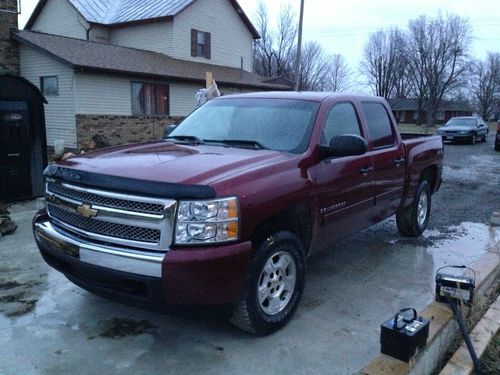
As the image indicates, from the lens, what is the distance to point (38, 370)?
3.08 m

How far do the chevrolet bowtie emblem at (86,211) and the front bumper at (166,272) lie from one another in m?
0.19

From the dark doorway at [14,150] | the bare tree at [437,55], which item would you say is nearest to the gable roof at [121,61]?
the dark doorway at [14,150]

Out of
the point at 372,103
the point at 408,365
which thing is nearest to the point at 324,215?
the point at 408,365

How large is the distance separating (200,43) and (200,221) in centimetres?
2243

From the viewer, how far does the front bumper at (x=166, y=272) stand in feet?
9.65

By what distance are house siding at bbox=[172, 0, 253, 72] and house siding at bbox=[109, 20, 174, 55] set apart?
16.1 inches

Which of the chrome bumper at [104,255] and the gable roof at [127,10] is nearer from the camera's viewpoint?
the chrome bumper at [104,255]

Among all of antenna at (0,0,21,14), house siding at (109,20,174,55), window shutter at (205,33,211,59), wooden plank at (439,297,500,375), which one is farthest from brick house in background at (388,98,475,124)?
wooden plank at (439,297,500,375)

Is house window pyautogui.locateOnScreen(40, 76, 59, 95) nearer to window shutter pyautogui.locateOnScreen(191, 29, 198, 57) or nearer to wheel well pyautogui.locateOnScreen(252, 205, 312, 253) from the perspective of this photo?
window shutter pyautogui.locateOnScreen(191, 29, 198, 57)

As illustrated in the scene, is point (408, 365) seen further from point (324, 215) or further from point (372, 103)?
point (372, 103)

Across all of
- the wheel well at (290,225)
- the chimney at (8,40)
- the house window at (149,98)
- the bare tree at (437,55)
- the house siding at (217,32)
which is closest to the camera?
the wheel well at (290,225)

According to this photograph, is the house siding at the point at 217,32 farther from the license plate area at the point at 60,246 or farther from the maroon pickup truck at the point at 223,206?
the license plate area at the point at 60,246

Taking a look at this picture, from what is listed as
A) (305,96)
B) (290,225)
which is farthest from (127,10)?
(290,225)

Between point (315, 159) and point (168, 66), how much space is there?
18359 mm
